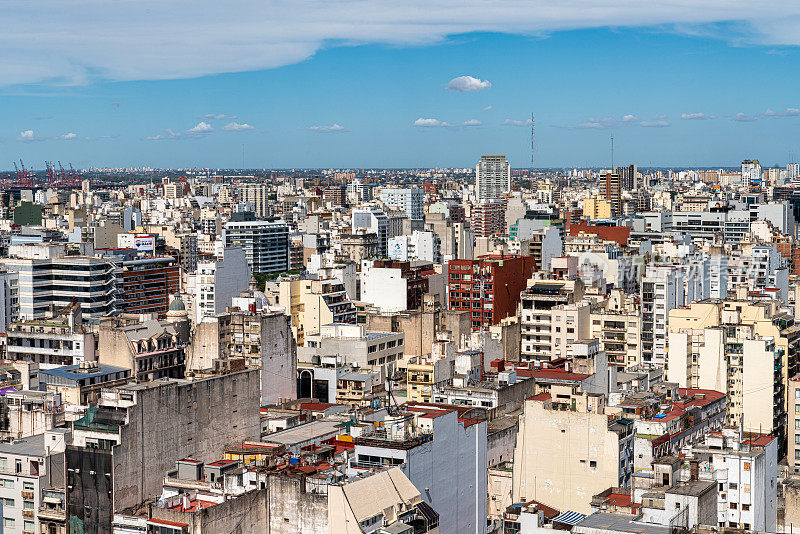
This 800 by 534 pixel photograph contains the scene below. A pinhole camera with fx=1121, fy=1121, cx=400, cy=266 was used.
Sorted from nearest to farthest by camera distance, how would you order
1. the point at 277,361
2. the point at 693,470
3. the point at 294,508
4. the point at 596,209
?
the point at 294,508 < the point at 693,470 < the point at 277,361 < the point at 596,209

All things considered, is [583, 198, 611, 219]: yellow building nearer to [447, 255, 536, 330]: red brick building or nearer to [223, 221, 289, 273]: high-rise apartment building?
[223, 221, 289, 273]: high-rise apartment building

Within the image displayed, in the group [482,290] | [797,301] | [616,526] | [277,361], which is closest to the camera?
[616,526]

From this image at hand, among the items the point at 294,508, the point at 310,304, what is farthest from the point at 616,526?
the point at 310,304

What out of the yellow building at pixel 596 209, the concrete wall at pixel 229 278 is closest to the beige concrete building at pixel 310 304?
the concrete wall at pixel 229 278

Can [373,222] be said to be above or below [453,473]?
above

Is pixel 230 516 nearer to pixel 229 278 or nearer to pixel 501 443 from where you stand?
pixel 501 443
